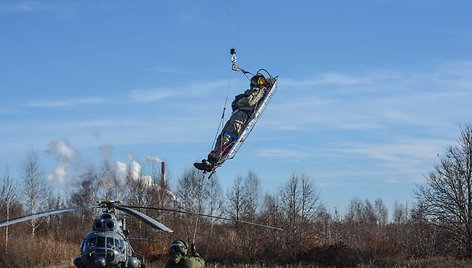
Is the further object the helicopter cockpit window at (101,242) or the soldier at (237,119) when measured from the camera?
the helicopter cockpit window at (101,242)

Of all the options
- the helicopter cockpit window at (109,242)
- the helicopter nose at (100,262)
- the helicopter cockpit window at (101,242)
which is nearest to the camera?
the helicopter nose at (100,262)

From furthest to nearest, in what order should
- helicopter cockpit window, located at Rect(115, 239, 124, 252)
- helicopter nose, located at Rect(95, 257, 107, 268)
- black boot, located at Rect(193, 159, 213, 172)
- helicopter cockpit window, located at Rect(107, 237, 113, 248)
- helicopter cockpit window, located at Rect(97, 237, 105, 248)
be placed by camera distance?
helicopter cockpit window, located at Rect(115, 239, 124, 252), helicopter cockpit window, located at Rect(107, 237, 113, 248), helicopter cockpit window, located at Rect(97, 237, 105, 248), helicopter nose, located at Rect(95, 257, 107, 268), black boot, located at Rect(193, 159, 213, 172)

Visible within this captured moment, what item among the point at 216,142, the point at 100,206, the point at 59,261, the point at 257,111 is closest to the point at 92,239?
the point at 100,206

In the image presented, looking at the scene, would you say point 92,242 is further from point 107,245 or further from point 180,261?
point 180,261

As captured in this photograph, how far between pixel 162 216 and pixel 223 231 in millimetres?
6703

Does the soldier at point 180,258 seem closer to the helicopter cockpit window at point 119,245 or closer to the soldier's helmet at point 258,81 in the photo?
the soldier's helmet at point 258,81

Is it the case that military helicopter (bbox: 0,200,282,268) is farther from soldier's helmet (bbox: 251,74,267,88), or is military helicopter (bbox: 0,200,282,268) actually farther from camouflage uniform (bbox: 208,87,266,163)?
soldier's helmet (bbox: 251,74,267,88)

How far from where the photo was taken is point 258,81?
18.8 meters

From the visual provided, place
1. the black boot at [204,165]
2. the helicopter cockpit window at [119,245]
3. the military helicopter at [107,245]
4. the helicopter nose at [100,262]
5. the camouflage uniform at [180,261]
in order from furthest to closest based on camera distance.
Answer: the helicopter cockpit window at [119,245] → the military helicopter at [107,245] → the helicopter nose at [100,262] → the black boot at [204,165] → the camouflage uniform at [180,261]

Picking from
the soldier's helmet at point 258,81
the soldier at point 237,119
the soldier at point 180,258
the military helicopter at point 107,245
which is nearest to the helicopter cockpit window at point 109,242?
the military helicopter at point 107,245

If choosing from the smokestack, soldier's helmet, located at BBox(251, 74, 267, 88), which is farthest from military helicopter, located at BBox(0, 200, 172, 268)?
the smokestack

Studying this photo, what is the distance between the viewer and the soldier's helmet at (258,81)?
61.6ft

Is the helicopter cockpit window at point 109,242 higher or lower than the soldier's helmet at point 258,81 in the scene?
A: lower

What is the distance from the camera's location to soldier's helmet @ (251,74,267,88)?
18766 mm
